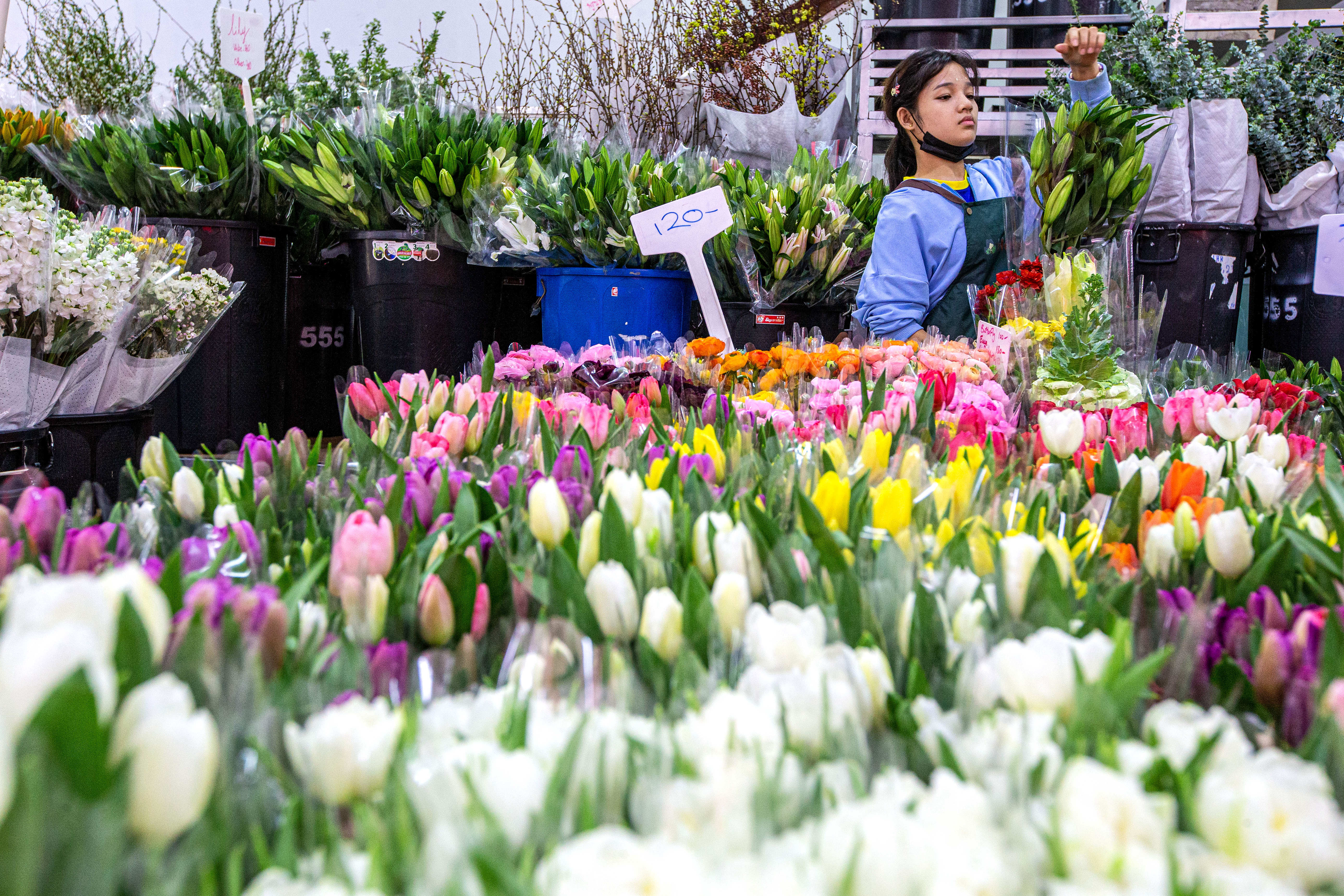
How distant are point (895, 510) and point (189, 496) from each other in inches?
25.7

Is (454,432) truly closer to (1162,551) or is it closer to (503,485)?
(503,485)

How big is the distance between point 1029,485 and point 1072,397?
0.94m

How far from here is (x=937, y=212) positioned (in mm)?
3037

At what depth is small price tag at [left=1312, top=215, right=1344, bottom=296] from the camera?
2.20 m

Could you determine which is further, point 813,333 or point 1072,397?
point 813,333

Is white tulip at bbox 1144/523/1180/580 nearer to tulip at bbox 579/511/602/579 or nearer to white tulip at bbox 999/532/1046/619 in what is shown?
white tulip at bbox 999/532/1046/619

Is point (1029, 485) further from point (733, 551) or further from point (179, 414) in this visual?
point (179, 414)

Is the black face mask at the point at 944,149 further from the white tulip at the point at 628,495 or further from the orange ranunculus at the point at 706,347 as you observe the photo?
the white tulip at the point at 628,495

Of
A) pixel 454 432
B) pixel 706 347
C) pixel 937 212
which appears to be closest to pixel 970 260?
pixel 937 212

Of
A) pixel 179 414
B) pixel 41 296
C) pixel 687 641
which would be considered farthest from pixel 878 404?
pixel 179 414

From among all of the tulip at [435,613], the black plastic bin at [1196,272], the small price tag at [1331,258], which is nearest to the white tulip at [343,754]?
the tulip at [435,613]

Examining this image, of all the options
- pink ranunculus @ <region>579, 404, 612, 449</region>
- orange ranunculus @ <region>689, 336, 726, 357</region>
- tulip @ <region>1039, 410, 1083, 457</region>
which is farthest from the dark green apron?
pink ranunculus @ <region>579, 404, 612, 449</region>

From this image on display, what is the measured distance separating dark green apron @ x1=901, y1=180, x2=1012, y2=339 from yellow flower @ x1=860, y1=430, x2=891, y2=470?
207 cm

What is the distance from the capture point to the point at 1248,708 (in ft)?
2.06
